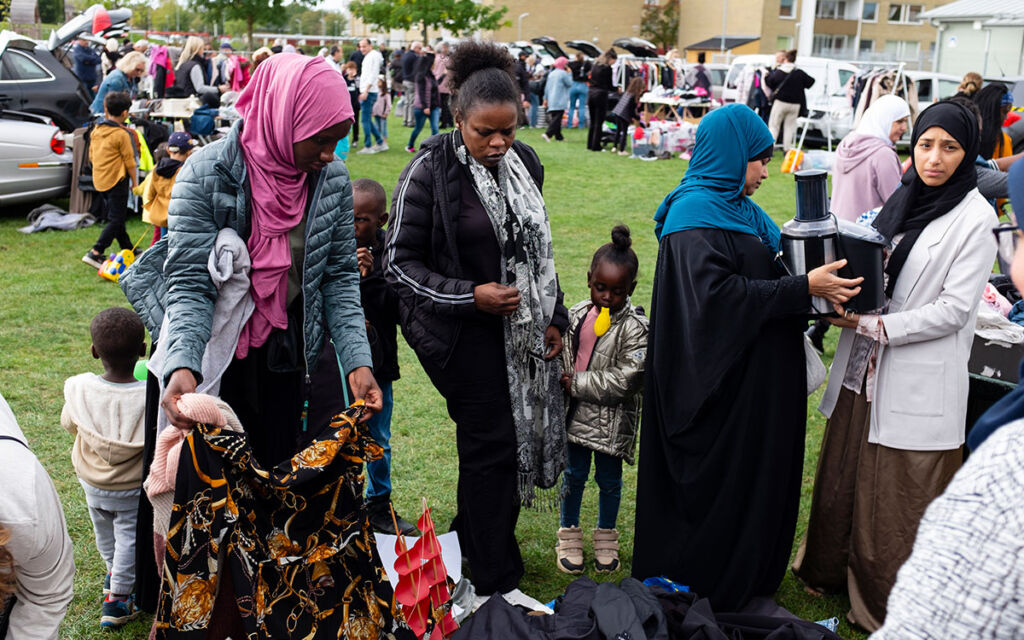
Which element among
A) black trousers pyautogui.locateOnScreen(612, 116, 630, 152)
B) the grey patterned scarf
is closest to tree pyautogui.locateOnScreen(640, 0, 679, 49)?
black trousers pyautogui.locateOnScreen(612, 116, 630, 152)

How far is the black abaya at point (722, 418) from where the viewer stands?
3260 millimetres

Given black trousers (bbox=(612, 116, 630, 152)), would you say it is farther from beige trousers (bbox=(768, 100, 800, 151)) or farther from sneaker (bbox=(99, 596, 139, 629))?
sneaker (bbox=(99, 596, 139, 629))

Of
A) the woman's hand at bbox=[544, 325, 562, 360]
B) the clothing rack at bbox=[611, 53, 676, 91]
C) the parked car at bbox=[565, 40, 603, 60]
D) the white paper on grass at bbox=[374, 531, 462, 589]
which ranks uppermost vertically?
the parked car at bbox=[565, 40, 603, 60]

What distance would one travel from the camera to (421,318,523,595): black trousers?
139 inches

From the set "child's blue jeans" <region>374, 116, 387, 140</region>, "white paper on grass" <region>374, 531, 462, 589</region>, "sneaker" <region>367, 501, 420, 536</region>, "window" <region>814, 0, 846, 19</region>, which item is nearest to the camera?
"white paper on grass" <region>374, 531, 462, 589</region>

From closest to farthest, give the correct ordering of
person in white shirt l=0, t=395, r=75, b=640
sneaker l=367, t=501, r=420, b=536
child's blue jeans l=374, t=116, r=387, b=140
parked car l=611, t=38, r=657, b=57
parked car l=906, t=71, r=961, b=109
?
person in white shirt l=0, t=395, r=75, b=640 < sneaker l=367, t=501, r=420, b=536 < child's blue jeans l=374, t=116, r=387, b=140 < parked car l=906, t=71, r=961, b=109 < parked car l=611, t=38, r=657, b=57

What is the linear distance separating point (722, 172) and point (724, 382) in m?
0.75

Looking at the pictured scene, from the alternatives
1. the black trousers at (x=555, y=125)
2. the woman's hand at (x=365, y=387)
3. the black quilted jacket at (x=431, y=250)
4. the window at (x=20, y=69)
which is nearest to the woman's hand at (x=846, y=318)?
the black quilted jacket at (x=431, y=250)

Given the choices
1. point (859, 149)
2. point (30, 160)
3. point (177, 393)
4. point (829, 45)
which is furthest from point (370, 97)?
point (829, 45)

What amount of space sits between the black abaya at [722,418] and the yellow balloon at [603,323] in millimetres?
393

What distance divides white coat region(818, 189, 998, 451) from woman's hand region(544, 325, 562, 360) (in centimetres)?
120

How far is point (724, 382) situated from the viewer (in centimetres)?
333

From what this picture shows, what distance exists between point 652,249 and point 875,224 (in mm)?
6167

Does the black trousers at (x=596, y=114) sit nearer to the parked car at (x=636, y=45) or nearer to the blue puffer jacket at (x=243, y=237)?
the parked car at (x=636, y=45)
